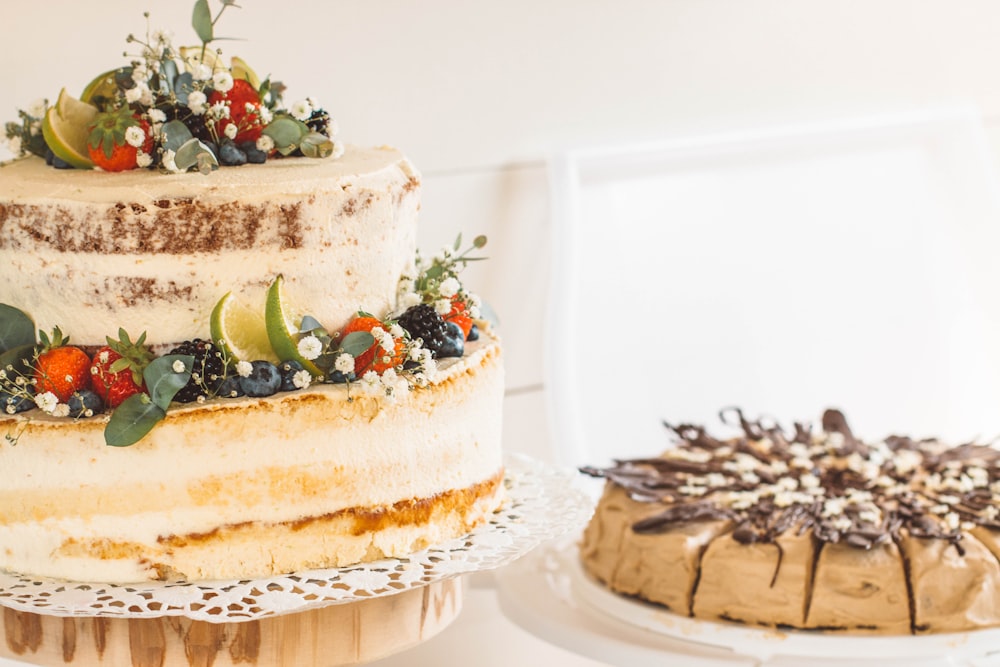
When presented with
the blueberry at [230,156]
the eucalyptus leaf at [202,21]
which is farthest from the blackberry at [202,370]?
the eucalyptus leaf at [202,21]

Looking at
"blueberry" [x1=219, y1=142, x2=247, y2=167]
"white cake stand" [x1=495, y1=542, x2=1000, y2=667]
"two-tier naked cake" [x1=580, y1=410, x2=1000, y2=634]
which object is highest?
"blueberry" [x1=219, y1=142, x2=247, y2=167]

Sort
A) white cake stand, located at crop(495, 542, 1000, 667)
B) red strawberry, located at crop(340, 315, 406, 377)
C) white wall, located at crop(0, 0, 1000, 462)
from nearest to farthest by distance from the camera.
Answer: red strawberry, located at crop(340, 315, 406, 377) < white cake stand, located at crop(495, 542, 1000, 667) < white wall, located at crop(0, 0, 1000, 462)

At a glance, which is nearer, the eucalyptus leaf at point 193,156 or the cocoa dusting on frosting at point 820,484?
the eucalyptus leaf at point 193,156

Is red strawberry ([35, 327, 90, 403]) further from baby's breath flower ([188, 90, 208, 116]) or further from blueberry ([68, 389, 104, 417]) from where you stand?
baby's breath flower ([188, 90, 208, 116])

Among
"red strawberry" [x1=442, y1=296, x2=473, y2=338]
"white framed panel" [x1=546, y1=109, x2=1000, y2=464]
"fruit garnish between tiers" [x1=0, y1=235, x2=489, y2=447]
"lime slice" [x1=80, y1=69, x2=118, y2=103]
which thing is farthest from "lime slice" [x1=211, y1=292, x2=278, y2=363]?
"white framed panel" [x1=546, y1=109, x2=1000, y2=464]

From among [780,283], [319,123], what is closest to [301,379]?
[319,123]

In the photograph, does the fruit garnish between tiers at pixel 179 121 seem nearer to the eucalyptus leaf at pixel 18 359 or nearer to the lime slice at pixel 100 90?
the lime slice at pixel 100 90

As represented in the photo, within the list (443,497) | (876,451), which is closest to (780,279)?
(876,451)
